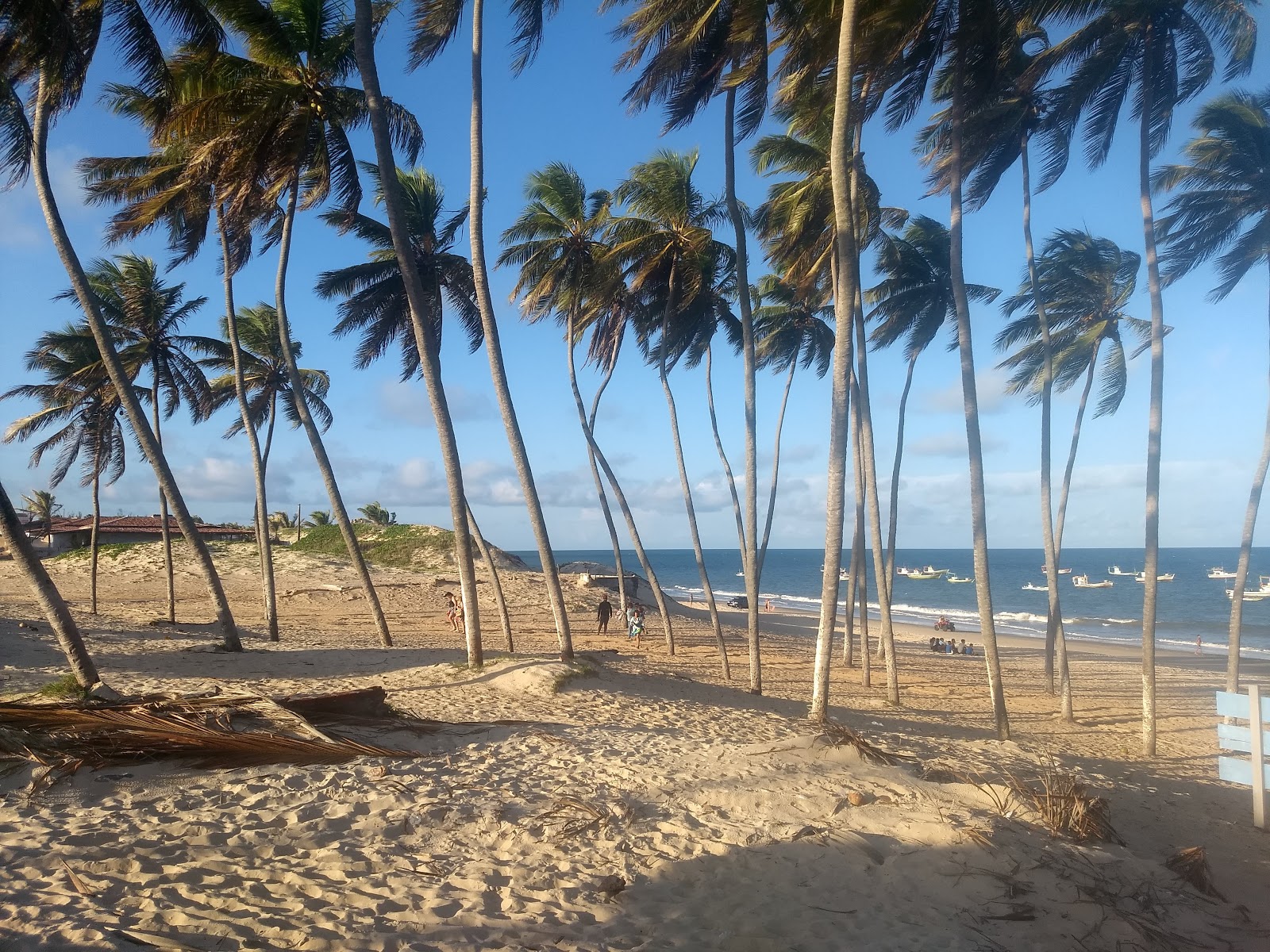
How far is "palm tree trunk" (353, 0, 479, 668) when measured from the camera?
412 inches

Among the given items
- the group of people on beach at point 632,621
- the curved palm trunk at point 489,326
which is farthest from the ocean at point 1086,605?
the curved palm trunk at point 489,326

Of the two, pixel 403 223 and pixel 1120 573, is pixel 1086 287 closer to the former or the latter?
pixel 403 223

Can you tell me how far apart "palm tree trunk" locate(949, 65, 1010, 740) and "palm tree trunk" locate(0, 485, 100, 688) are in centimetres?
1032

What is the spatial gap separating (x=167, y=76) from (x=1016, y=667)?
23.7m

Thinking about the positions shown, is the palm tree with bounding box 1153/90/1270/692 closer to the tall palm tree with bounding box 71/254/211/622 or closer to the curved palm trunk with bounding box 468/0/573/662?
the curved palm trunk with bounding box 468/0/573/662

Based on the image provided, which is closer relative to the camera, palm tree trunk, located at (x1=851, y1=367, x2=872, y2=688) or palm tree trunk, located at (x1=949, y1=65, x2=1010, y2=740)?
palm tree trunk, located at (x1=949, y1=65, x2=1010, y2=740)

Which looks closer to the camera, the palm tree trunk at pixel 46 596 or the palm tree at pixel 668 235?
the palm tree trunk at pixel 46 596

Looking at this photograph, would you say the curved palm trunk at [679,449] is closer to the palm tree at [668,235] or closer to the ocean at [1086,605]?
the palm tree at [668,235]

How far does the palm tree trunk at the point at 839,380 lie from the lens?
9094mm

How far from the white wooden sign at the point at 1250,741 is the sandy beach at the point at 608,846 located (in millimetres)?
423

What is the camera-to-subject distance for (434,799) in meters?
5.28

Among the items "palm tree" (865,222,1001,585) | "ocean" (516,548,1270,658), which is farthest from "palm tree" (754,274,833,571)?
"ocean" (516,548,1270,658)

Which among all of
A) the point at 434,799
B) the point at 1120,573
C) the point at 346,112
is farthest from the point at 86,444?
the point at 1120,573

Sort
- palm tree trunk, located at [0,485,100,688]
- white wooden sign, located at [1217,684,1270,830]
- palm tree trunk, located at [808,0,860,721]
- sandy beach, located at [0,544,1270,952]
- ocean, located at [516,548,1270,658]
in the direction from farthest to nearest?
ocean, located at [516,548,1270,658] < palm tree trunk, located at [808,0,860,721] < palm tree trunk, located at [0,485,100,688] < white wooden sign, located at [1217,684,1270,830] < sandy beach, located at [0,544,1270,952]
